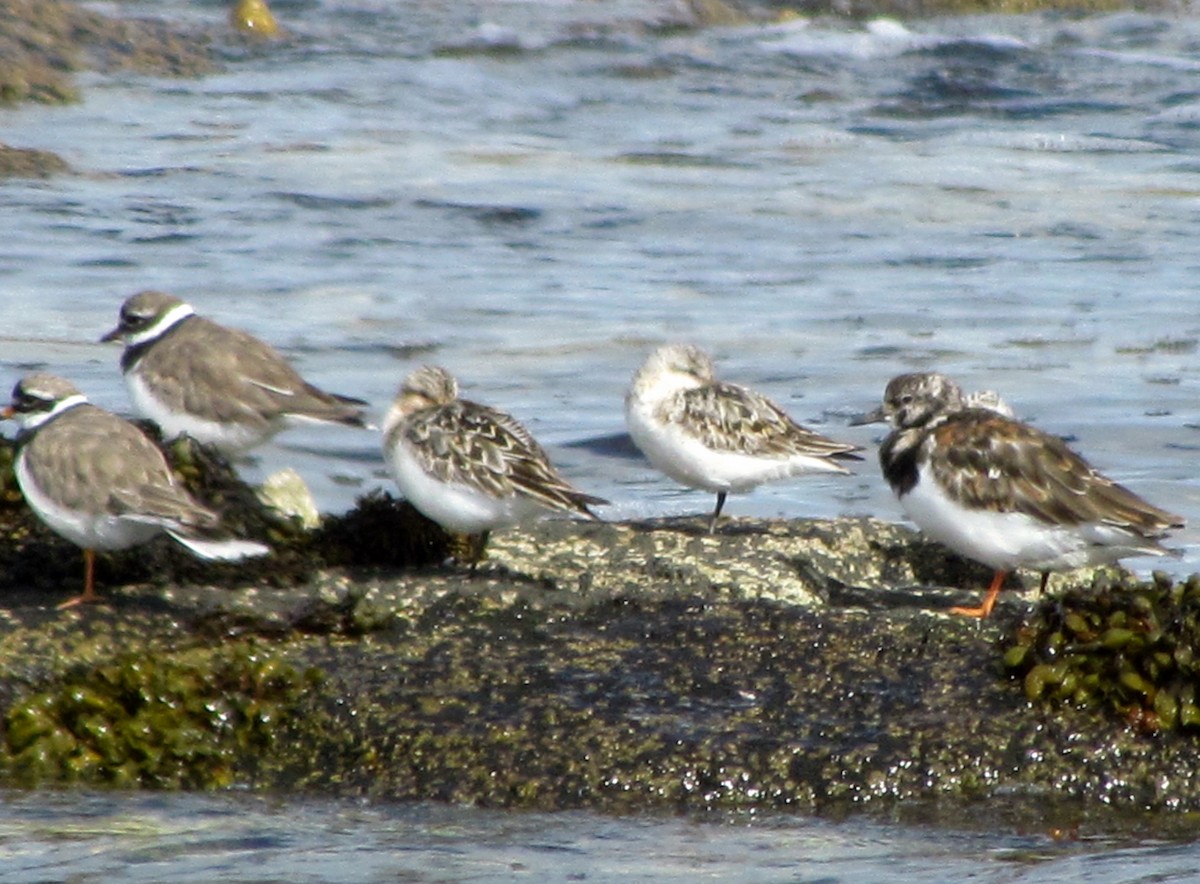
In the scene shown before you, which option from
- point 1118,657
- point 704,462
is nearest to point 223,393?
point 704,462

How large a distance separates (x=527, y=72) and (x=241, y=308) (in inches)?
357

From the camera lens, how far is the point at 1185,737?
574cm

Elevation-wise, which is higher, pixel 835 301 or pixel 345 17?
pixel 345 17

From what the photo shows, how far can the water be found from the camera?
17.8ft

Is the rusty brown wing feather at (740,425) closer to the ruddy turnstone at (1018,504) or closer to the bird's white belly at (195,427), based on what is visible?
the ruddy turnstone at (1018,504)

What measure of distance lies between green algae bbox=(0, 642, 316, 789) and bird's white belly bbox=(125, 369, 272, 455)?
277 cm

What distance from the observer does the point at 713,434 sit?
8.64 meters

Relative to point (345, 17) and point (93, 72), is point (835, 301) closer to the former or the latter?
point (93, 72)

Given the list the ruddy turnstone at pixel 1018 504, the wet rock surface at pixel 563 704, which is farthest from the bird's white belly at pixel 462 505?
the ruddy turnstone at pixel 1018 504

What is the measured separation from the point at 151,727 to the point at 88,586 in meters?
1.16

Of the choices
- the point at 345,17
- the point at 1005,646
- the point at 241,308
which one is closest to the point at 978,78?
the point at 345,17

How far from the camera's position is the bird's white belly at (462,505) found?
292 inches

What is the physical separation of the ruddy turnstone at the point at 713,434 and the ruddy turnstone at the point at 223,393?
1.28m

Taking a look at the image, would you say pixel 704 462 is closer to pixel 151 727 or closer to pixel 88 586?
pixel 88 586
